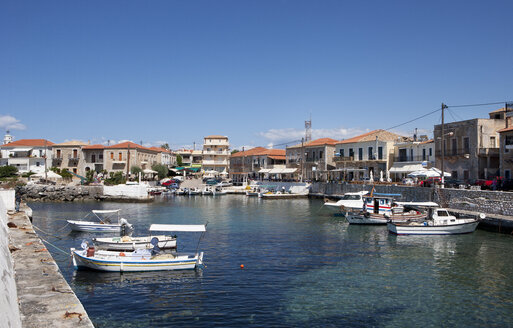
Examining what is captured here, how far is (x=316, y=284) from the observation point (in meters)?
17.3

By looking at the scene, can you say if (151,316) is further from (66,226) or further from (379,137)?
(379,137)

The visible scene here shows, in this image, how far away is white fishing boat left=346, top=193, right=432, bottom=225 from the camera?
33562mm

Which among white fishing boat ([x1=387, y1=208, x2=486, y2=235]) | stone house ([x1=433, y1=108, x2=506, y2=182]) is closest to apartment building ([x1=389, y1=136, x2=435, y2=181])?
stone house ([x1=433, y1=108, x2=506, y2=182])

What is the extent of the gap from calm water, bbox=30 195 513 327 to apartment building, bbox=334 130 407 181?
3309 cm

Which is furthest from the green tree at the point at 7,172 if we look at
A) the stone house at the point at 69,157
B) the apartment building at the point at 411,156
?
the apartment building at the point at 411,156

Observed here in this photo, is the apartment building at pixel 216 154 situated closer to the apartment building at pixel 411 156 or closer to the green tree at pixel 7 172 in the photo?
the green tree at pixel 7 172

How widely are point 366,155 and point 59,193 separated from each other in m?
48.6

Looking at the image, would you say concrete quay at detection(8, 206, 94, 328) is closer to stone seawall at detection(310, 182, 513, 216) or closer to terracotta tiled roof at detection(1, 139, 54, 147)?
stone seawall at detection(310, 182, 513, 216)

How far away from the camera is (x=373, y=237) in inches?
1155

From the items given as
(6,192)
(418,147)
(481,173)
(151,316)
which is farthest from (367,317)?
(418,147)

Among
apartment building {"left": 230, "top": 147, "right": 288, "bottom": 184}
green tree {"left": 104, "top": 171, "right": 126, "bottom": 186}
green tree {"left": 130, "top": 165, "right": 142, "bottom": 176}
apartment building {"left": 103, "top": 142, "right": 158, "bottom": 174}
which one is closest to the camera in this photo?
green tree {"left": 104, "top": 171, "right": 126, "bottom": 186}

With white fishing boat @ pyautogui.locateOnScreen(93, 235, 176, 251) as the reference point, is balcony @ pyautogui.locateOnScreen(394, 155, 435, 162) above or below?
above

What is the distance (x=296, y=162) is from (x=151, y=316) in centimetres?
6800

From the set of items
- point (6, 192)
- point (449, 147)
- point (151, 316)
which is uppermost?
point (449, 147)
